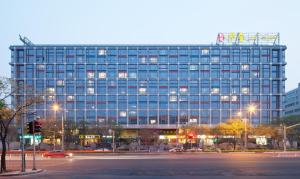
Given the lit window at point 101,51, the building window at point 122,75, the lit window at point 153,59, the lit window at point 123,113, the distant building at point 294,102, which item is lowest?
the lit window at point 123,113

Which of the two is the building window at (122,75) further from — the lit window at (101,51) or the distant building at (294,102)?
the distant building at (294,102)

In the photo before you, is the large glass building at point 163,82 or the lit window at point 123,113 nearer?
the large glass building at point 163,82

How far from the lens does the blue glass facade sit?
13900cm

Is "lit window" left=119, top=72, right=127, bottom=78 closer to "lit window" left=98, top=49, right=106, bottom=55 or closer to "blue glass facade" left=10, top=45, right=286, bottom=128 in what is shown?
"blue glass facade" left=10, top=45, right=286, bottom=128

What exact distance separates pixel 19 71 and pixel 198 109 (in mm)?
61808

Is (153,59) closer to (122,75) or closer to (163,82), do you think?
(163,82)

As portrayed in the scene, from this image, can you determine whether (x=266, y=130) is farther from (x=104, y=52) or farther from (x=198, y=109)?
(x=104, y=52)

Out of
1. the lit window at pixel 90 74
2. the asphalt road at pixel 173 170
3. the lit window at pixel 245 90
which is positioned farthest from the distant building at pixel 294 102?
the asphalt road at pixel 173 170

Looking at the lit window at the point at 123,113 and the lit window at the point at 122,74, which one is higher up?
the lit window at the point at 122,74

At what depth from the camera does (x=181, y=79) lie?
140m

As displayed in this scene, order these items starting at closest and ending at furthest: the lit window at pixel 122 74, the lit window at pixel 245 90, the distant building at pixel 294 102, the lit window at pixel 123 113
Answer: the lit window at pixel 123 113 → the lit window at pixel 122 74 → the lit window at pixel 245 90 → the distant building at pixel 294 102

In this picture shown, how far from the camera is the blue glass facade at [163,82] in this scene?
456ft

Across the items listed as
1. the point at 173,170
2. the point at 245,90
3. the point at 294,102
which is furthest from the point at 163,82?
the point at 173,170

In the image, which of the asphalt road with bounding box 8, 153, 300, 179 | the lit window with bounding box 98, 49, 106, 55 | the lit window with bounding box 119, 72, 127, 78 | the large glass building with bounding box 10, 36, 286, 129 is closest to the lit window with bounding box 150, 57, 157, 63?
the large glass building with bounding box 10, 36, 286, 129
